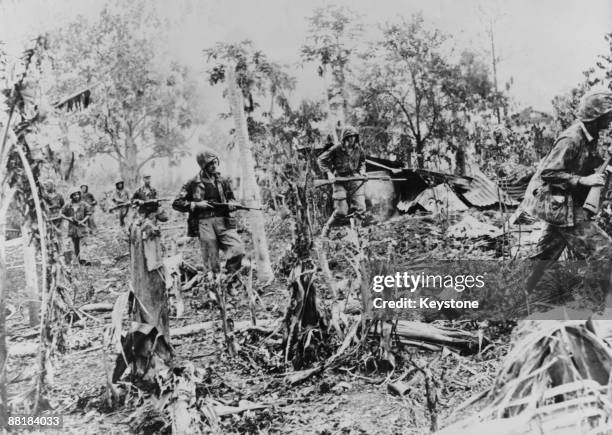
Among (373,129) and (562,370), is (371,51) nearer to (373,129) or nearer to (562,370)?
(373,129)

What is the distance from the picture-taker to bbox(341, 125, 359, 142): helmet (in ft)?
11.0

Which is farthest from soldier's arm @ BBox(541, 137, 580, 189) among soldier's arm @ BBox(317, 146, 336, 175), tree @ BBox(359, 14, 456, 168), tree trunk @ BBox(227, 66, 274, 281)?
tree trunk @ BBox(227, 66, 274, 281)

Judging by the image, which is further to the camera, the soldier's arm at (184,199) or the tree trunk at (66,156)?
the tree trunk at (66,156)

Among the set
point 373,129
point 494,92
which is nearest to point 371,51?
point 373,129

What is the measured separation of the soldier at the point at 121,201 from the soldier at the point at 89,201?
0.13 metres

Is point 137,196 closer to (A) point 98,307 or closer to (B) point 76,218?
(B) point 76,218

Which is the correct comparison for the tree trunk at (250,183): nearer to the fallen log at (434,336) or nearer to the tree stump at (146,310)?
the tree stump at (146,310)

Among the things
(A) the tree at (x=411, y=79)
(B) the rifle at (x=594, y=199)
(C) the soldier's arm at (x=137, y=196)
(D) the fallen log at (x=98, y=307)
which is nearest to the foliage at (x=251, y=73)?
(A) the tree at (x=411, y=79)

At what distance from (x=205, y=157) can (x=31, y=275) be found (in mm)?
1297

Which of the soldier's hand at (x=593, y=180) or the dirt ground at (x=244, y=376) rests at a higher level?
the soldier's hand at (x=593, y=180)

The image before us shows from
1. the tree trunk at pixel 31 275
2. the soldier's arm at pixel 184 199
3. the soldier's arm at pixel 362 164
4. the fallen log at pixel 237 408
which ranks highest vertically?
the soldier's arm at pixel 362 164

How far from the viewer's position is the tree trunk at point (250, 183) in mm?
3332

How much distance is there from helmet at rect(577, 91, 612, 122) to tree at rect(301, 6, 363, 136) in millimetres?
1356

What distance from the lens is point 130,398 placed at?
3.26 metres
